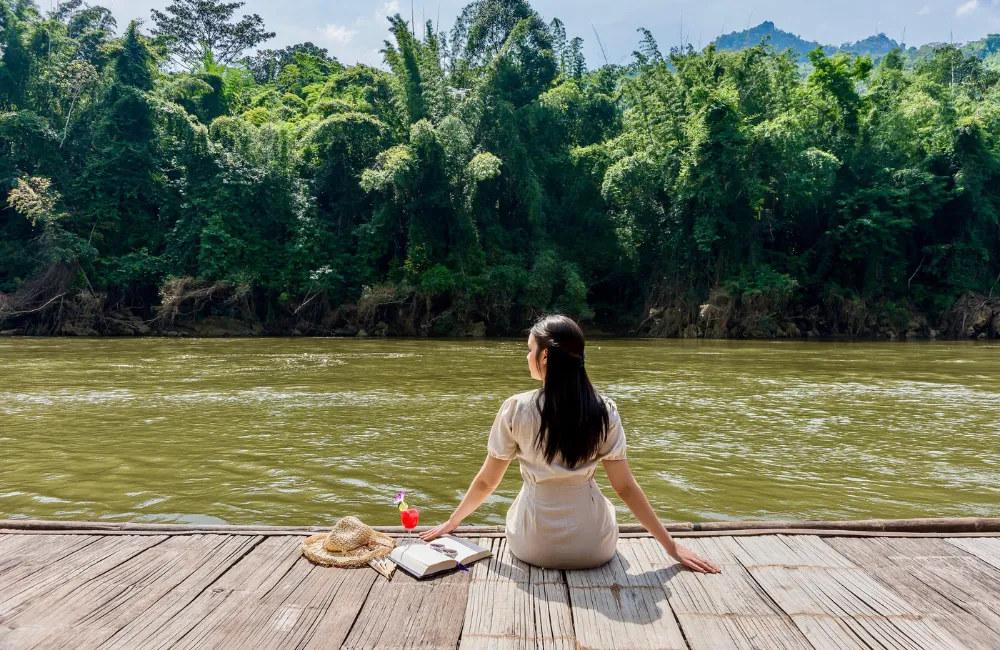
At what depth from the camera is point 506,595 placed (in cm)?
267

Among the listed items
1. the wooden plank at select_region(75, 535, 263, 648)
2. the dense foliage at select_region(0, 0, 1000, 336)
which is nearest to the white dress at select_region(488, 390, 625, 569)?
the wooden plank at select_region(75, 535, 263, 648)

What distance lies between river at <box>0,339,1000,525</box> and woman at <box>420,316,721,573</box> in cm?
195

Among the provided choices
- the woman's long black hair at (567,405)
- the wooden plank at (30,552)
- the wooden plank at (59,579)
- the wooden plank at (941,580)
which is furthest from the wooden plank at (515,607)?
the wooden plank at (30,552)

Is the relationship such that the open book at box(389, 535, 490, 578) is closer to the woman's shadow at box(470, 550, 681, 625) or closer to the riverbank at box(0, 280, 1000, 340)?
the woman's shadow at box(470, 550, 681, 625)

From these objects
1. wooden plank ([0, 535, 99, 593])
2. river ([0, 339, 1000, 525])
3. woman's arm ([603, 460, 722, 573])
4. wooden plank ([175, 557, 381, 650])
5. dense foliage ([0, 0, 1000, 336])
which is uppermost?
dense foliage ([0, 0, 1000, 336])

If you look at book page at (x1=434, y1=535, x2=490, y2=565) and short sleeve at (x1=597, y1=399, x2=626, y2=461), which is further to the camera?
book page at (x1=434, y1=535, x2=490, y2=565)

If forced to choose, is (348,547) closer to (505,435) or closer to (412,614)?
(412,614)

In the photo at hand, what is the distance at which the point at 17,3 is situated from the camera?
2677cm

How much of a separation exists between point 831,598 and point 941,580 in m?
0.57

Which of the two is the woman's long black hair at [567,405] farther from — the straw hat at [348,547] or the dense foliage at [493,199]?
the dense foliage at [493,199]

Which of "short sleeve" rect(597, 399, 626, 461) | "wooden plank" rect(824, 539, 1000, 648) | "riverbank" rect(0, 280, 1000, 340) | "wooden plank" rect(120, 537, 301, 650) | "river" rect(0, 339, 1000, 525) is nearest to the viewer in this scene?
"wooden plank" rect(120, 537, 301, 650)

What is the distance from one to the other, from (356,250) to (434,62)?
761 centimetres

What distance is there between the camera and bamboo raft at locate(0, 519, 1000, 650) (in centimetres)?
233

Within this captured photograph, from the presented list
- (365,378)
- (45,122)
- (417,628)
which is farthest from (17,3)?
(417,628)
